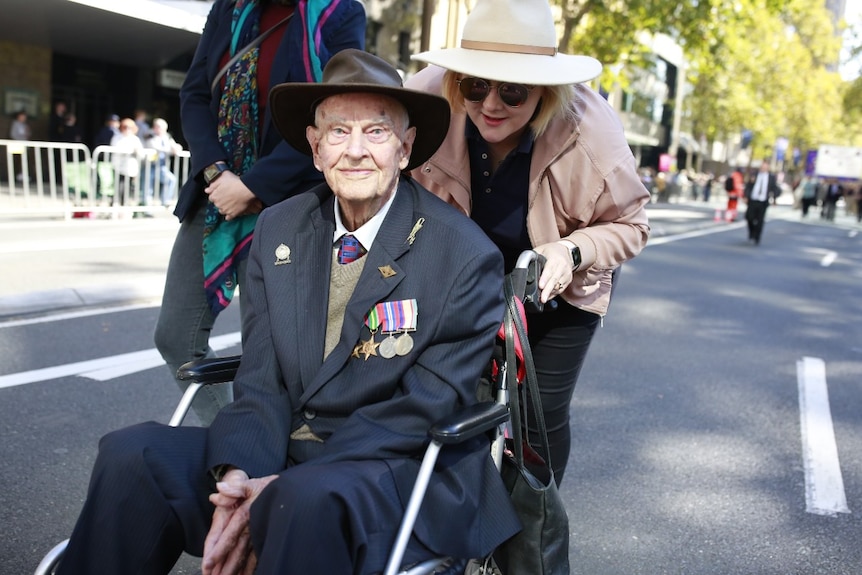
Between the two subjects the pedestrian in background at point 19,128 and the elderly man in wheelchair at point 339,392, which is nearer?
the elderly man in wheelchair at point 339,392

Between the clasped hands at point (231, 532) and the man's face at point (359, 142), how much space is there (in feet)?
2.75

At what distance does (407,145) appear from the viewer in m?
2.71

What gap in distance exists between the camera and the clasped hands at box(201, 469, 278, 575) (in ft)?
7.16

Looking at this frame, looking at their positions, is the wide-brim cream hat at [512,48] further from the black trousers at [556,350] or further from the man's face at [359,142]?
the black trousers at [556,350]

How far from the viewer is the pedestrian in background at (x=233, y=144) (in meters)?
3.23

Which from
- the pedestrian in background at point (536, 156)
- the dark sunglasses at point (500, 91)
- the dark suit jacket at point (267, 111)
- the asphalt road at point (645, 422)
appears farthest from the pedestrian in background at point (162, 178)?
the dark sunglasses at point (500, 91)

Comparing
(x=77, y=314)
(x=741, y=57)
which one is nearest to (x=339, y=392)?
(x=77, y=314)

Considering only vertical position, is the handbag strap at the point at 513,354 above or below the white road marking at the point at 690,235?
above

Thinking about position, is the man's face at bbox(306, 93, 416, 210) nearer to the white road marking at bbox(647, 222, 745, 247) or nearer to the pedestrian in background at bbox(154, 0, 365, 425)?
the pedestrian in background at bbox(154, 0, 365, 425)

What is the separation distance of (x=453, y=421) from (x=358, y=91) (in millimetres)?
913

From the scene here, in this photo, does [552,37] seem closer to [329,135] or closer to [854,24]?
[329,135]

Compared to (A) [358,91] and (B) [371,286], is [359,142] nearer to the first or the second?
(A) [358,91]

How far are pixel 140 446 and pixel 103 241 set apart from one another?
31.6ft

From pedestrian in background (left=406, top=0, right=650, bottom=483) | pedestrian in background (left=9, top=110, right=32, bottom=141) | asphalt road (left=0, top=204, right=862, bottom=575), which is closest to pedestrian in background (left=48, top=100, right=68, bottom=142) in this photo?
pedestrian in background (left=9, top=110, right=32, bottom=141)
